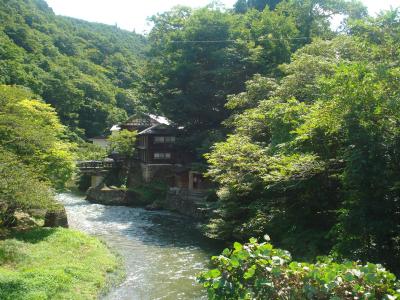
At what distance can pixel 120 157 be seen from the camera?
46781 mm

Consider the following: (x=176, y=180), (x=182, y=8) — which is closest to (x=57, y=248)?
(x=176, y=180)

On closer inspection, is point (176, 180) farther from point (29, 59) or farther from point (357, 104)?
point (29, 59)

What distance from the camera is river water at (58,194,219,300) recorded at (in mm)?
16219

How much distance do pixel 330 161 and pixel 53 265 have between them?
11.7m

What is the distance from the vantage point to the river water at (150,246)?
16.2 meters

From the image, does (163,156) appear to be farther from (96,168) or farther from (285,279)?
(285,279)

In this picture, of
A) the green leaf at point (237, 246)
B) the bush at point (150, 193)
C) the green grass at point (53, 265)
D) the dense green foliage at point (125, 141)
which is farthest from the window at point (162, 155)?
the green leaf at point (237, 246)

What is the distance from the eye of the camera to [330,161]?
49.8 ft

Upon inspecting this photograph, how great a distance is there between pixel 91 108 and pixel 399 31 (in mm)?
66415

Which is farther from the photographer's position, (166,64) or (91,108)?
(91,108)

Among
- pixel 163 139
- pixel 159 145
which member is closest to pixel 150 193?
pixel 159 145

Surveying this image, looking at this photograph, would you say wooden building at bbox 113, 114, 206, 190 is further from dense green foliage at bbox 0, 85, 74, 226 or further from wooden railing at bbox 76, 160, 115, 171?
dense green foliage at bbox 0, 85, 74, 226

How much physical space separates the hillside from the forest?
11.3 m

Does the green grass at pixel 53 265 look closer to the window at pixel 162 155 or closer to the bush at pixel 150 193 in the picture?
the bush at pixel 150 193
